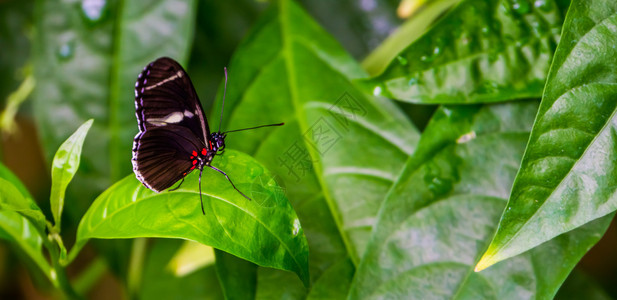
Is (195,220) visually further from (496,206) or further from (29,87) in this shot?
(29,87)

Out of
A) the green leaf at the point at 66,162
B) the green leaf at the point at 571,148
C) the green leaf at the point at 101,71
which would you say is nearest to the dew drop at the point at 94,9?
the green leaf at the point at 101,71

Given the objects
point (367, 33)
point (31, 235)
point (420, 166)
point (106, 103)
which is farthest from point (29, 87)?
point (420, 166)

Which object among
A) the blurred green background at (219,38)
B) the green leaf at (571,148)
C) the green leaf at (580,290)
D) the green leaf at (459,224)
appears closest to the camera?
the green leaf at (571,148)

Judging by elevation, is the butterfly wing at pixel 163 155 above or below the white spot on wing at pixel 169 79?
below

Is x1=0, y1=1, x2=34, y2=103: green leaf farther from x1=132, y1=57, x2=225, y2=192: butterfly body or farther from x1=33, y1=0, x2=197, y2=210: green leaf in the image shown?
x1=132, y1=57, x2=225, y2=192: butterfly body

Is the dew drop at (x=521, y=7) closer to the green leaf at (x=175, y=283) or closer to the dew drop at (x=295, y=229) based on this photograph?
the dew drop at (x=295, y=229)

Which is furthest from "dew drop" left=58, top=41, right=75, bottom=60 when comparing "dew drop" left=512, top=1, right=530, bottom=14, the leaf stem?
"dew drop" left=512, top=1, right=530, bottom=14
